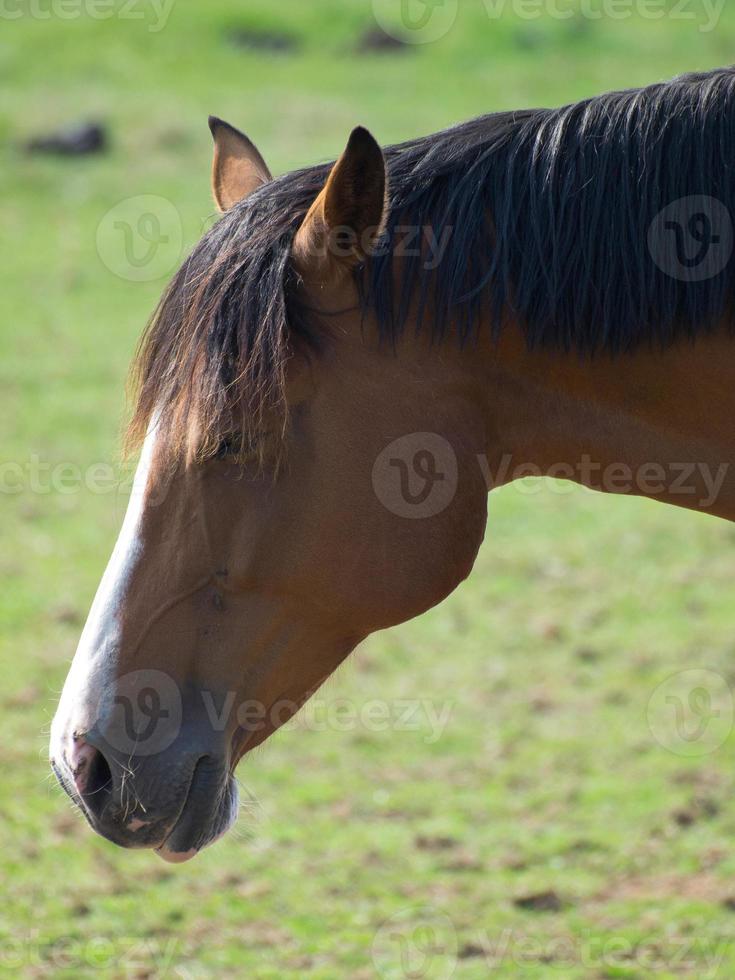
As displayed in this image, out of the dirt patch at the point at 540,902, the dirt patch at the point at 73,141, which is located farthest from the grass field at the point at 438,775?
the dirt patch at the point at 73,141

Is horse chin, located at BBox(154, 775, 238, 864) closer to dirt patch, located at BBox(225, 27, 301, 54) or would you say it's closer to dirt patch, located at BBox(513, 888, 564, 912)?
dirt patch, located at BBox(513, 888, 564, 912)

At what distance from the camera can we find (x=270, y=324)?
7.04 feet

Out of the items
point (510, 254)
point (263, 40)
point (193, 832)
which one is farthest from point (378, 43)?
point (193, 832)

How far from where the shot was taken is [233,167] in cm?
272

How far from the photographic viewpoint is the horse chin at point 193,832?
223 centimetres

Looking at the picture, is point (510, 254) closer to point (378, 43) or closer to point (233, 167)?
point (233, 167)

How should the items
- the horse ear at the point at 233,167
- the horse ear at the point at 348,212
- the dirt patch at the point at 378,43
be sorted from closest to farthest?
the horse ear at the point at 348,212, the horse ear at the point at 233,167, the dirt patch at the point at 378,43

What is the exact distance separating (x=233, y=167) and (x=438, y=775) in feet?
9.80

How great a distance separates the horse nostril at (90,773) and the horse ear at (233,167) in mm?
1247

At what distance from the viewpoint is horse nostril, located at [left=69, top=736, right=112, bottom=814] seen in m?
2.14

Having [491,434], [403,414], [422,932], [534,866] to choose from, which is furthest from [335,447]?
[534,866]

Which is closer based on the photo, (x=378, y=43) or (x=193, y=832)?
(x=193, y=832)

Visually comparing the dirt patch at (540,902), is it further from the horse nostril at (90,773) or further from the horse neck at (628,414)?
the horse nostril at (90,773)

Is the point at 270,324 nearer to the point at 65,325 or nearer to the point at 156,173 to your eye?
the point at 65,325
